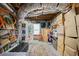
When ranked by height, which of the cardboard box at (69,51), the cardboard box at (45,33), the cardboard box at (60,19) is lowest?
the cardboard box at (69,51)

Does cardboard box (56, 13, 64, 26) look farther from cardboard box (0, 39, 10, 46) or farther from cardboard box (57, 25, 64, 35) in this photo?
cardboard box (0, 39, 10, 46)

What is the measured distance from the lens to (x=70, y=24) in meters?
2.28

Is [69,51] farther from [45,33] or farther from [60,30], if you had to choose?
[45,33]

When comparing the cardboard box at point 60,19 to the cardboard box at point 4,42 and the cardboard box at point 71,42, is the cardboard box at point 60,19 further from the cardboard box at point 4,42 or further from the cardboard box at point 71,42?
the cardboard box at point 4,42

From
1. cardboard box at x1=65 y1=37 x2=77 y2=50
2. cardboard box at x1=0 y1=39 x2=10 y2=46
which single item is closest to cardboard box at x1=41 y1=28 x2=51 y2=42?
cardboard box at x1=65 y1=37 x2=77 y2=50

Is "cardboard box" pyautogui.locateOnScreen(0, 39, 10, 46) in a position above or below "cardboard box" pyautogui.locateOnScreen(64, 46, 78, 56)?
above

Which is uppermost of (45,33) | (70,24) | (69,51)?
(70,24)

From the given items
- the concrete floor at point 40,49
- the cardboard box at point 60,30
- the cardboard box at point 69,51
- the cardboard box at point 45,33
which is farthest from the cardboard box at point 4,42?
the cardboard box at point 69,51

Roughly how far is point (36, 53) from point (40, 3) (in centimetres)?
83

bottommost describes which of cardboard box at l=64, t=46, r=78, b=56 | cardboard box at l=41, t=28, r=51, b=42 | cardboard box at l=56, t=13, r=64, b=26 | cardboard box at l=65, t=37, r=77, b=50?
cardboard box at l=64, t=46, r=78, b=56

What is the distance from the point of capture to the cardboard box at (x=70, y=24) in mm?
2232

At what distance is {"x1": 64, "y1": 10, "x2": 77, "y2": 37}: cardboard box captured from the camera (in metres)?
2.23

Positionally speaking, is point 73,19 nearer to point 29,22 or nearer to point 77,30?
point 77,30

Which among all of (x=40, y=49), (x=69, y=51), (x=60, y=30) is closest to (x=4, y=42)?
(x=40, y=49)
